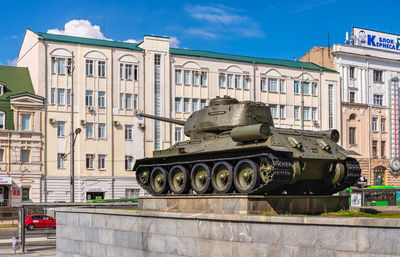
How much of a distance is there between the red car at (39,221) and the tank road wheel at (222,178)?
24372mm

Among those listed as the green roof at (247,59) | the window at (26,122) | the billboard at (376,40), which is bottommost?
the window at (26,122)

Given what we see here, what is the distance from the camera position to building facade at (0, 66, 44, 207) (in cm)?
5266

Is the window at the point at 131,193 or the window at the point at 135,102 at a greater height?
the window at the point at 135,102

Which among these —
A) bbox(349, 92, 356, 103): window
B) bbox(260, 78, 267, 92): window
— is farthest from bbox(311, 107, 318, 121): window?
bbox(260, 78, 267, 92): window

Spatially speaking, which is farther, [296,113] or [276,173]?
[296,113]

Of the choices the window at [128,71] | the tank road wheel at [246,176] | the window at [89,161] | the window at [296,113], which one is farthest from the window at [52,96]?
the tank road wheel at [246,176]

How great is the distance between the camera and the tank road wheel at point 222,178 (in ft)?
63.3

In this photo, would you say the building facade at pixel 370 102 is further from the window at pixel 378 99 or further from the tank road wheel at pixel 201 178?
the tank road wheel at pixel 201 178

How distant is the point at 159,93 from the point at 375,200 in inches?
919

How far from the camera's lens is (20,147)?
53.3 m

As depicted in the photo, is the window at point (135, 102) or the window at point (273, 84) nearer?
the window at point (135, 102)

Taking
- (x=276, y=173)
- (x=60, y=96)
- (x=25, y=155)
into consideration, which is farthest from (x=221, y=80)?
(x=276, y=173)

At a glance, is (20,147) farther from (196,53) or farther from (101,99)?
(196,53)

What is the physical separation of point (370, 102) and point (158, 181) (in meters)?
51.9
